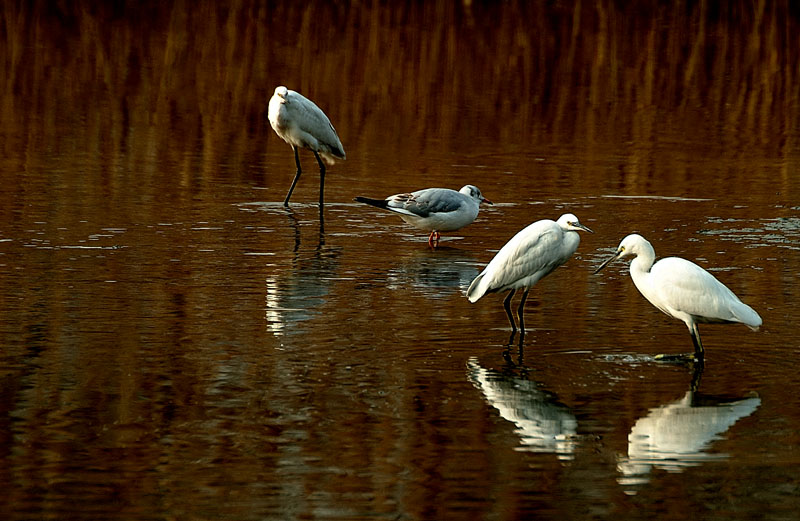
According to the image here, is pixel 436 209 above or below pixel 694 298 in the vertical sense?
above

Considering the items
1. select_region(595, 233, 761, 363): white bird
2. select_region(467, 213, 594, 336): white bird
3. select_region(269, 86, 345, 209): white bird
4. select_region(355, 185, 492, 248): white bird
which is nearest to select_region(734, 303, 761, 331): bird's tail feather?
select_region(595, 233, 761, 363): white bird

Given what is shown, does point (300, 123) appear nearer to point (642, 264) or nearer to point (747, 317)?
point (642, 264)

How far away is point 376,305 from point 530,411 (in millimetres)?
2815

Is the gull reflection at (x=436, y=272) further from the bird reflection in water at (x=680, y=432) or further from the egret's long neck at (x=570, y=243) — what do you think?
the bird reflection in water at (x=680, y=432)

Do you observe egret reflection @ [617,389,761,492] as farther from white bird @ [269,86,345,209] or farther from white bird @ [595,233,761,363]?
white bird @ [269,86,345,209]

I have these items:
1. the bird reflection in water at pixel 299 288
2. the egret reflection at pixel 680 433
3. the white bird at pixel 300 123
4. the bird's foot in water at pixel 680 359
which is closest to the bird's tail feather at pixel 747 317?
the bird's foot in water at pixel 680 359

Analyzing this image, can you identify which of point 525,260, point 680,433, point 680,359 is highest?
point 525,260

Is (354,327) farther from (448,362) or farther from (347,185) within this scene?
(347,185)

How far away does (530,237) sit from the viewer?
30.6 feet

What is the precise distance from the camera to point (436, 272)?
451 inches

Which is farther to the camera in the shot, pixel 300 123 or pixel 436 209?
pixel 300 123

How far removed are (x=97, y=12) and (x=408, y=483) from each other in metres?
29.2

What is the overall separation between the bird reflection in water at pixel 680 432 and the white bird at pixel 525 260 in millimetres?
1725

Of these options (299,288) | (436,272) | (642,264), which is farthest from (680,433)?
(436,272)
